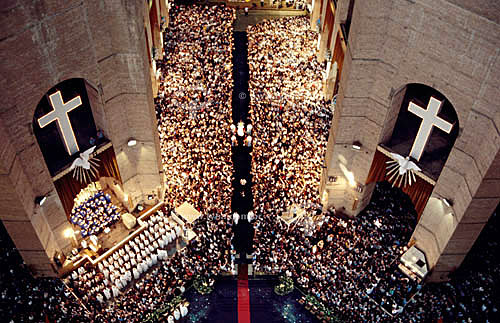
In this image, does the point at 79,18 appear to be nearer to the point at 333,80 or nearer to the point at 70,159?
the point at 70,159

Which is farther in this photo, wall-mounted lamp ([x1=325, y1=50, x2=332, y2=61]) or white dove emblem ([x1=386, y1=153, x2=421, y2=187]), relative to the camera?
wall-mounted lamp ([x1=325, y1=50, x2=332, y2=61])

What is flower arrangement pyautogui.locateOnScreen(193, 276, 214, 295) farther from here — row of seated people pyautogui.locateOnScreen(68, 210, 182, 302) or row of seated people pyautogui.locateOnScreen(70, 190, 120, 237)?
row of seated people pyautogui.locateOnScreen(70, 190, 120, 237)

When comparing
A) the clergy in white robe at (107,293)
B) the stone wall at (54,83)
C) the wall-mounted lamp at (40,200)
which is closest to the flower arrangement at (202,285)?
the clergy in white robe at (107,293)

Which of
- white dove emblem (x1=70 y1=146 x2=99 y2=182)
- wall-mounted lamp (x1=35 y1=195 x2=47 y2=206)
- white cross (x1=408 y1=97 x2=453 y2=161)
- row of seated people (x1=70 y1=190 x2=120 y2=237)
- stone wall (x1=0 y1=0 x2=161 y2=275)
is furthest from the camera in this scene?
row of seated people (x1=70 y1=190 x2=120 y2=237)

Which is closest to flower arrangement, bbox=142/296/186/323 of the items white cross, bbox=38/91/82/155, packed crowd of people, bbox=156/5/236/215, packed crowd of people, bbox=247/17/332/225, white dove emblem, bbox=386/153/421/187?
packed crowd of people, bbox=156/5/236/215

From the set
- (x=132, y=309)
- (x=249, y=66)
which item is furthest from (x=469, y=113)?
(x=249, y=66)
